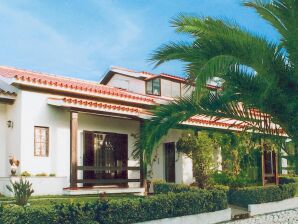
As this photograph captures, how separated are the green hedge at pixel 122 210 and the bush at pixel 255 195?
7.66 ft

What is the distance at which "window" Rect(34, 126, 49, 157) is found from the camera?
17.1m

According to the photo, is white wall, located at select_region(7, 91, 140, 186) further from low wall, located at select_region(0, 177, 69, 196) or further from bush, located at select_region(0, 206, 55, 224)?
bush, located at select_region(0, 206, 55, 224)

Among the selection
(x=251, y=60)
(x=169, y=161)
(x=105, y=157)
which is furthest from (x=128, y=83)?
(x=251, y=60)

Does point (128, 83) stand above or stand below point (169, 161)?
above

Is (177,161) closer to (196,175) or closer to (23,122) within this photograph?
(196,175)

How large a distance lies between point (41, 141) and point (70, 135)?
1.26m

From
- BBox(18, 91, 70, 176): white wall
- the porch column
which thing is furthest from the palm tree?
BBox(18, 91, 70, 176): white wall

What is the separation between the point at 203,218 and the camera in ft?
46.7

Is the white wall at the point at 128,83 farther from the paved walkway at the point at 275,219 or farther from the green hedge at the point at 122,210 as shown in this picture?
the green hedge at the point at 122,210

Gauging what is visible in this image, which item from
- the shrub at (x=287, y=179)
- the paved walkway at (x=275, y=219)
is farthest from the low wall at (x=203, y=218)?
the shrub at (x=287, y=179)

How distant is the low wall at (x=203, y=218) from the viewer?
43.0 ft

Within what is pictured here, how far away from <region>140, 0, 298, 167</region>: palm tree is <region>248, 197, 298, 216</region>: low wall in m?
7.60

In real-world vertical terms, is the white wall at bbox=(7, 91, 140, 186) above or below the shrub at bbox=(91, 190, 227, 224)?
above

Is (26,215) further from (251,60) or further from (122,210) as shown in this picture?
(251,60)
